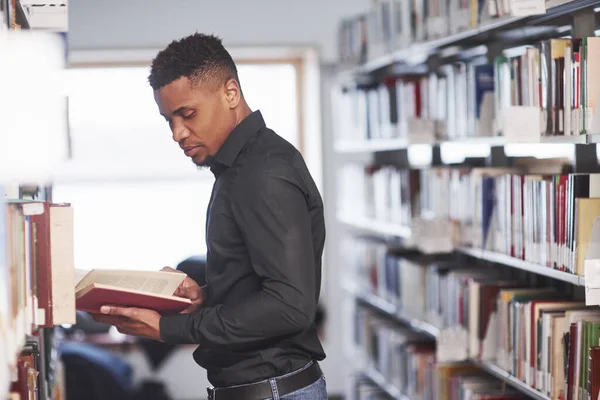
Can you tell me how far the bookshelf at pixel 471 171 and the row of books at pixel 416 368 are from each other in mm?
20

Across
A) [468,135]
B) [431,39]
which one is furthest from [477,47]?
[468,135]

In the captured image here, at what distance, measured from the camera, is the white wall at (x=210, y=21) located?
19.4 ft

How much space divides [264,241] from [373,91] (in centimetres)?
289

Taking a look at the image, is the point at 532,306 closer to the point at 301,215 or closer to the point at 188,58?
the point at 301,215

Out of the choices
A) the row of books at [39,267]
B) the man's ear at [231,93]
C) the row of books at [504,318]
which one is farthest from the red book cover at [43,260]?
the row of books at [504,318]

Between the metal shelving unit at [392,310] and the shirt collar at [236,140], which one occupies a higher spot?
the shirt collar at [236,140]

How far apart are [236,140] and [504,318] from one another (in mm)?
1415

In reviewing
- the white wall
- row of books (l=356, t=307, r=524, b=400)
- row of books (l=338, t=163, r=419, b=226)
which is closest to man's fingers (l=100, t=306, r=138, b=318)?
row of books (l=356, t=307, r=524, b=400)

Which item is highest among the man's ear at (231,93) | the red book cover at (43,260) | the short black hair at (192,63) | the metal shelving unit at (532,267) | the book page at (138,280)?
the short black hair at (192,63)

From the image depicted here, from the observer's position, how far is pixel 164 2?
5953mm

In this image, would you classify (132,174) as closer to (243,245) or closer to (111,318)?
(111,318)

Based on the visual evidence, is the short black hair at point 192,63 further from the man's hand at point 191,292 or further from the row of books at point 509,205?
the row of books at point 509,205

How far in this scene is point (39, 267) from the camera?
1805 millimetres

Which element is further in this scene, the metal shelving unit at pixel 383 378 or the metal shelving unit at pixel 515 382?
the metal shelving unit at pixel 383 378
